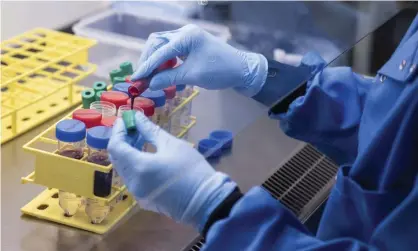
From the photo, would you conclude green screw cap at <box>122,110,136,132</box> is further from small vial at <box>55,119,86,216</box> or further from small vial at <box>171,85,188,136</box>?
small vial at <box>171,85,188,136</box>

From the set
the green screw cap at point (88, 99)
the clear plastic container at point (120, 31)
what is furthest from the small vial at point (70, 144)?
the clear plastic container at point (120, 31)

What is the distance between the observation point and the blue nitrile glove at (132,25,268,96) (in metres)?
1.12

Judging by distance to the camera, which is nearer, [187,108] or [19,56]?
[187,108]

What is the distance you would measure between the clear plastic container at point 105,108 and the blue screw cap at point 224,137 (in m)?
0.23

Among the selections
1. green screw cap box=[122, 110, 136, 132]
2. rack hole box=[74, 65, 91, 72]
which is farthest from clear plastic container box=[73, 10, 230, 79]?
green screw cap box=[122, 110, 136, 132]

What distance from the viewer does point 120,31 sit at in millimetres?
1868

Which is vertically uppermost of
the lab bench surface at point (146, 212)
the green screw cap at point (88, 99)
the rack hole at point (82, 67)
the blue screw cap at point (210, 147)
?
the green screw cap at point (88, 99)

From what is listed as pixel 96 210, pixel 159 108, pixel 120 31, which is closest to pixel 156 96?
pixel 159 108

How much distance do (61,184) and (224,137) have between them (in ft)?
1.23

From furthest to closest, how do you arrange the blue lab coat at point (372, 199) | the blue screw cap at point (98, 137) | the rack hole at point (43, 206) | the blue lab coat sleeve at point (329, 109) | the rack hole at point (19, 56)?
1. the rack hole at point (19, 56)
2. the blue lab coat sleeve at point (329, 109)
3. the rack hole at point (43, 206)
4. the blue screw cap at point (98, 137)
5. the blue lab coat at point (372, 199)

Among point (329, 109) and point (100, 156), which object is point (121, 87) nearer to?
point (100, 156)

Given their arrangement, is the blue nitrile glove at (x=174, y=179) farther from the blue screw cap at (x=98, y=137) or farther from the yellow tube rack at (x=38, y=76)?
the yellow tube rack at (x=38, y=76)

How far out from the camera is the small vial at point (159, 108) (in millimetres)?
1185

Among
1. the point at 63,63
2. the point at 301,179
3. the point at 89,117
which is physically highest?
the point at 89,117
